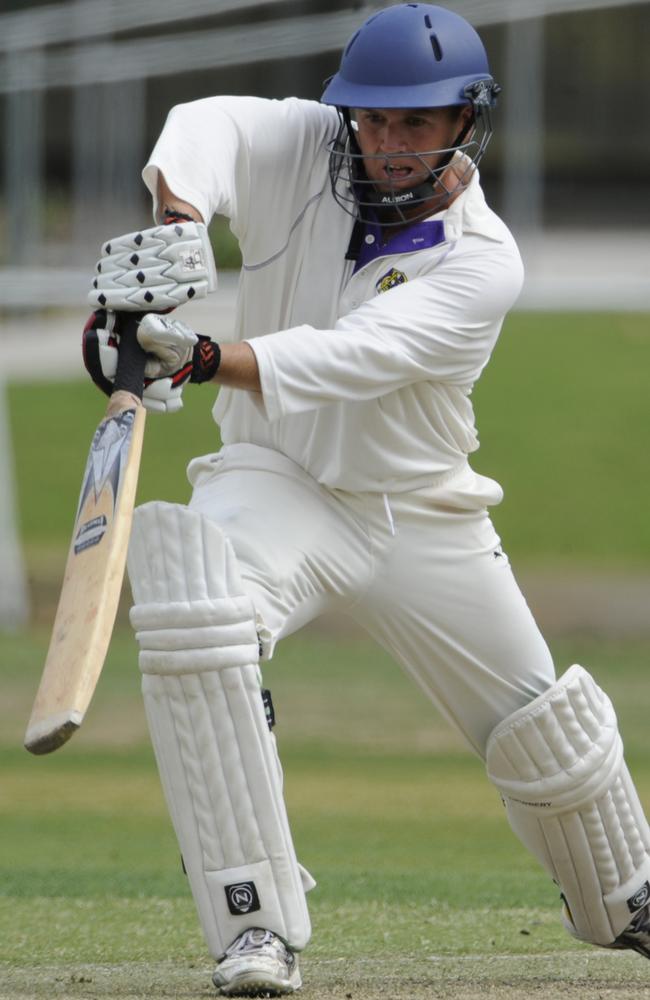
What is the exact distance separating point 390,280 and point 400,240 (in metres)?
0.08

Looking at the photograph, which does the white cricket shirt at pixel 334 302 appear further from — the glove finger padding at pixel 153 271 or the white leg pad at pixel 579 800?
the white leg pad at pixel 579 800

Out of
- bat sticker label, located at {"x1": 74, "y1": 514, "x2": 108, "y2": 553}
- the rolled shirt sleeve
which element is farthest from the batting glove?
bat sticker label, located at {"x1": 74, "y1": 514, "x2": 108, "y2": 553}

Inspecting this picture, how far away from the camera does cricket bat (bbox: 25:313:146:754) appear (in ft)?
9.15

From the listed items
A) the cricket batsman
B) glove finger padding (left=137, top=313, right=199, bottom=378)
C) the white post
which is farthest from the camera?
the white post

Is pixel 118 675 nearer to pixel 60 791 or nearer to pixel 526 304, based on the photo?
pixel 60 791

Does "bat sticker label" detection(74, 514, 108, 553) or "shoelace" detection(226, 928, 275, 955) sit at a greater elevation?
"bat sticker label" detection(74, 514, 108, 553)

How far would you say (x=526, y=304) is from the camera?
11.0 m

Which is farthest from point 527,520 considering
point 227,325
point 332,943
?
point 332,943

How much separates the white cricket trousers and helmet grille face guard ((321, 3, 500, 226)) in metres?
0.53

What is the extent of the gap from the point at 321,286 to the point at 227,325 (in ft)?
41.4

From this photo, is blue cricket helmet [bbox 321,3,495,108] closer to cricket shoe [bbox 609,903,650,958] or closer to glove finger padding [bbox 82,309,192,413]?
glove finger padding [bbox 82,309,192,413]

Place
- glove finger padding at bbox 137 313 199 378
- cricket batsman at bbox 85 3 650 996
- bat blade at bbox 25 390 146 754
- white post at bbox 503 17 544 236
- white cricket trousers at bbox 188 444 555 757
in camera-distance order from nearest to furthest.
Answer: bat blade at bbox 25 390 146 754, glove finger padding at bbox 137 313 199 378, cricket batsman at bbox 85 3 650 996, white cricket trousers at bbox 188 444 555 757, white post at bbox 503 17 544 236

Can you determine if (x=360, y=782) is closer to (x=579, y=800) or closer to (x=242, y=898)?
(x=579, y=800)

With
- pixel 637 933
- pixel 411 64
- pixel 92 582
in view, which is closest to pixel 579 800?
pixel 637 933
